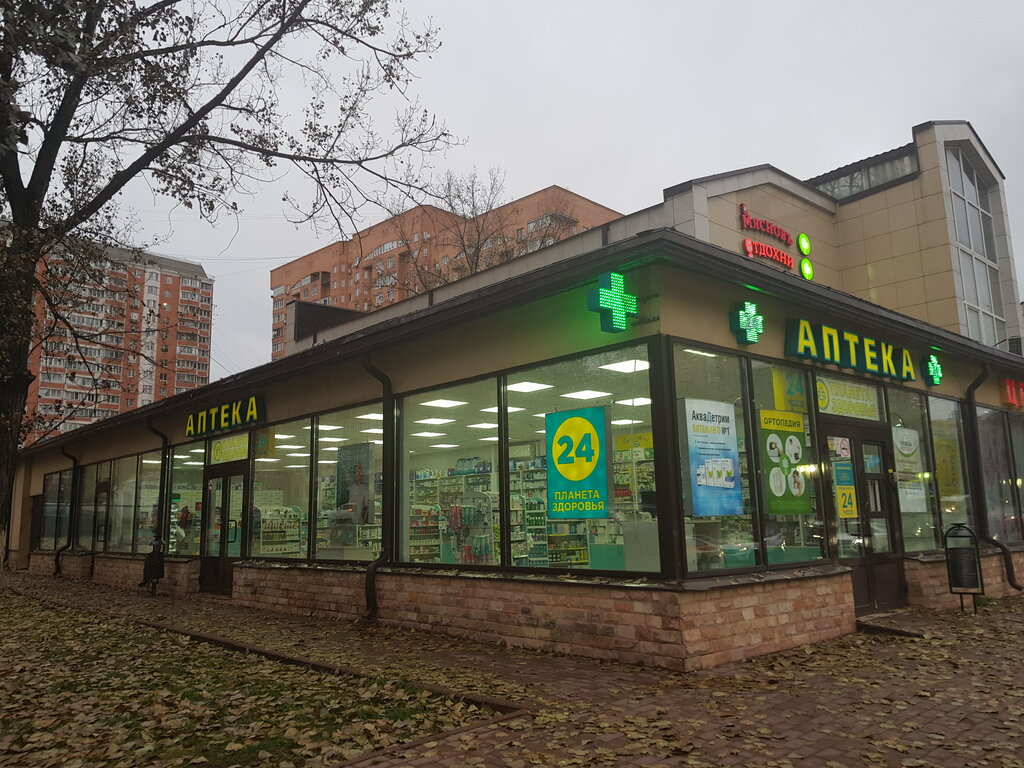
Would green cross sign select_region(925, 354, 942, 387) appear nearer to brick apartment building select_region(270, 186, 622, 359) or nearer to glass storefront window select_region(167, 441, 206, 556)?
glass storefront window select_region(167, 441, 206, 556)

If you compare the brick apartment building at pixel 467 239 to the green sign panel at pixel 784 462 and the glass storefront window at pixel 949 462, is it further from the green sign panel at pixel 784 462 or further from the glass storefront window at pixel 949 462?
the green sign panel at pixel 784 462

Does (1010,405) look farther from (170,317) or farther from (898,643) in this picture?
(170,317)

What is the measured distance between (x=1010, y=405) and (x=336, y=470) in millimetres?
11842

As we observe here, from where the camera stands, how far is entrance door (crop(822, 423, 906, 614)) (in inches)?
377

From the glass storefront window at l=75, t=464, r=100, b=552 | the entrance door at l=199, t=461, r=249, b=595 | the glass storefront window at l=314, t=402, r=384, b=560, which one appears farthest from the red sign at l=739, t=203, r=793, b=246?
the glass storefront window at l=75, t=464, r=100, b=552

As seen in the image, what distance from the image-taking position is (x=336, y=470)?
11.8 metres

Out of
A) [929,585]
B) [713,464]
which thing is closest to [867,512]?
[929,585]

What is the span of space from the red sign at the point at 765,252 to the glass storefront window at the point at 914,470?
24.2ft

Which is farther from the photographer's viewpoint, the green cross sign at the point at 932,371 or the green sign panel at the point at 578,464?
the green cross sign at the point at 932,371

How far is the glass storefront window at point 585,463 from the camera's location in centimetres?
763

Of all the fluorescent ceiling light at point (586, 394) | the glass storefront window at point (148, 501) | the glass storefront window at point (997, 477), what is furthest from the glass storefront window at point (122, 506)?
the glass storefront window at point (997, 477)

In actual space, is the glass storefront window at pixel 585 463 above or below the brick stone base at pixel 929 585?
above

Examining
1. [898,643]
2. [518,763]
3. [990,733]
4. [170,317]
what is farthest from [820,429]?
[170,317]

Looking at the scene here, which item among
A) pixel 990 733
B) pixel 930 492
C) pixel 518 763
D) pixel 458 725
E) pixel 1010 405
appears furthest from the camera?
pixel 1010 405
